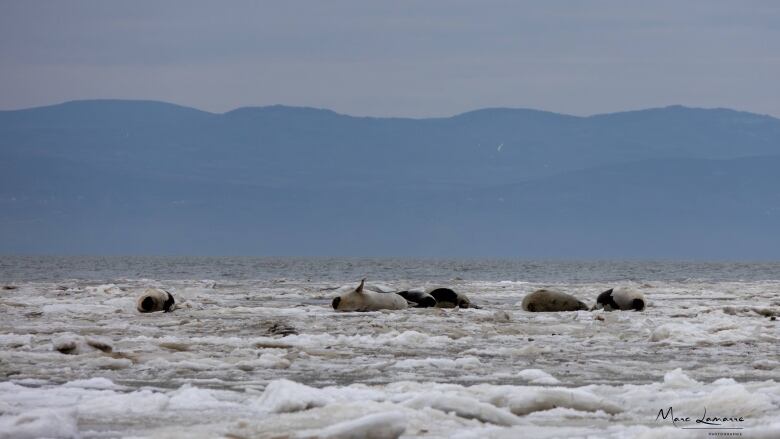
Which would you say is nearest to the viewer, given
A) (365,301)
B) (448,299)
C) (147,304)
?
(147,304)

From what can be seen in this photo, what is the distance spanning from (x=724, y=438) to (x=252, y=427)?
327 centimetres

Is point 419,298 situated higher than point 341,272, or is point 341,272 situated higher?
point 419,298

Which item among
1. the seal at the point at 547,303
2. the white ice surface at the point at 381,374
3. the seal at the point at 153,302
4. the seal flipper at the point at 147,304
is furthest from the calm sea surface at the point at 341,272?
the white ice surface at the point at 381,374

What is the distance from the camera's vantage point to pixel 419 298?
2569cm

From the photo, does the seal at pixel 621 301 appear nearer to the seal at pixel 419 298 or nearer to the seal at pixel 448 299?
the seal at pixel 448 299

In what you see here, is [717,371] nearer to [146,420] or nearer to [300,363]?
[300,363]

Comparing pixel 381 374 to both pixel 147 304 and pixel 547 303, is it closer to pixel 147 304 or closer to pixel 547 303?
pixel 147 304

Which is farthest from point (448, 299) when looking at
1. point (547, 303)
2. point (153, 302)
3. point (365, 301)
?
point (153, 302)

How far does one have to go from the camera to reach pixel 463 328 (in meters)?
19.5

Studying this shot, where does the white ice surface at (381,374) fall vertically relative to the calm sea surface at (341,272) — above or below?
above

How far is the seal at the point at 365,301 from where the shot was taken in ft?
79.5

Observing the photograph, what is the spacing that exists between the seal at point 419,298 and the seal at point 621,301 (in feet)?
11.4

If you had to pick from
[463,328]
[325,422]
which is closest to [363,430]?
[325,422]

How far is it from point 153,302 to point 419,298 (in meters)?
5.53
